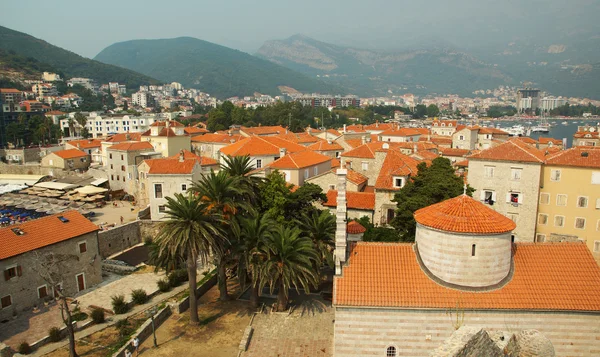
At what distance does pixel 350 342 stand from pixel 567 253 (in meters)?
10.5

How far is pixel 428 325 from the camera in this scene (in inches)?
690

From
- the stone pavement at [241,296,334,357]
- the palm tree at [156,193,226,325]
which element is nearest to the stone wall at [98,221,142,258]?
the palm tree at [156,193,226,325]

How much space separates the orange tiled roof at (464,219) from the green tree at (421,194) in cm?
1077

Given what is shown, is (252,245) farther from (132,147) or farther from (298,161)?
(132,147)

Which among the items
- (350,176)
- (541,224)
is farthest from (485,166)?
(350,176)

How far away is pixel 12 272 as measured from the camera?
2544 cm

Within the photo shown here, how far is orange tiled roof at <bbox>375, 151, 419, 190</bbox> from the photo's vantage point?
36656 mm

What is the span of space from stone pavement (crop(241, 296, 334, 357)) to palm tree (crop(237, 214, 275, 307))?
93.4 inches

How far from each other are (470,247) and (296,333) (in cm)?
994

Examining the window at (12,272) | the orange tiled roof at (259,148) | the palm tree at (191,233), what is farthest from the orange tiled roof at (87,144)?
the palm tree at (191,233)

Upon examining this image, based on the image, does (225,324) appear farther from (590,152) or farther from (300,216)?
(590,152)

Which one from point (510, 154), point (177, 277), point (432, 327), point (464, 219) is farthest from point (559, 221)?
point (177, 277)

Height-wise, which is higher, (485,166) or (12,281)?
(485,166)

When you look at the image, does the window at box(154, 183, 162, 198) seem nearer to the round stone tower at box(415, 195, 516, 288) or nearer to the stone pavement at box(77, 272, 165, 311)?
the stone pavement at box(77, 272, 165, 311)
